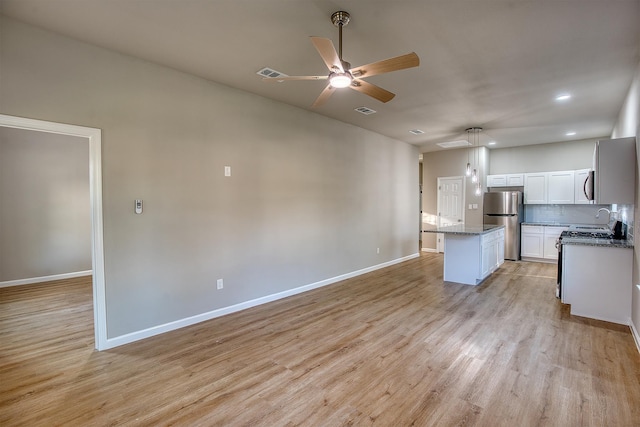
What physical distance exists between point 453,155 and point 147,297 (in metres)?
7.70

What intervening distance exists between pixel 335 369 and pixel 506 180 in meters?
7.22

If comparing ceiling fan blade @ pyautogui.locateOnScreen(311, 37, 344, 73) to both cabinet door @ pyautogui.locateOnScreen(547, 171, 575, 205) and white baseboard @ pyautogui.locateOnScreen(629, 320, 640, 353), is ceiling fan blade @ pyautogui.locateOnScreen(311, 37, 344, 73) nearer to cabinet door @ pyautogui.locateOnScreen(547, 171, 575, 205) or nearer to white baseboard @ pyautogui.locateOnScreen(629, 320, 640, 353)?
white baseboard @ pyautogui.locateOnScreen(629, 320, 640, 353)

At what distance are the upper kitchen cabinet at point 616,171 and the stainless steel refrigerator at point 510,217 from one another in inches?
152

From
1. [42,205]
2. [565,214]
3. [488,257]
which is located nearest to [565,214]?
[565,214]

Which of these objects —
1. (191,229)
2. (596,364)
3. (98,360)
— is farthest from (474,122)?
(98,360)

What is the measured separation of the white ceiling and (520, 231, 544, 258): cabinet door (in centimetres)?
345

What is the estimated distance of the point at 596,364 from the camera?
102 inches

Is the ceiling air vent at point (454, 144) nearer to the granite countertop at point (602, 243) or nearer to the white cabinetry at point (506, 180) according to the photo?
the white cabinetry at point (506, 180)

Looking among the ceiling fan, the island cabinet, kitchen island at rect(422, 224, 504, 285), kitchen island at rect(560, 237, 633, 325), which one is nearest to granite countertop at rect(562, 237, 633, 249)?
kitchen island at rect(560, 237, 633, 325)

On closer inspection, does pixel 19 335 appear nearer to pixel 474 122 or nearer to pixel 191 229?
pixel 191 229

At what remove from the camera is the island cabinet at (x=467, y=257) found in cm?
496

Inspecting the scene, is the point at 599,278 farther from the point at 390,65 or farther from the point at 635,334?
the point at 390,65

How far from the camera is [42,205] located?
5.50 meters

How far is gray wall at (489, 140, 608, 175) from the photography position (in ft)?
22.5
